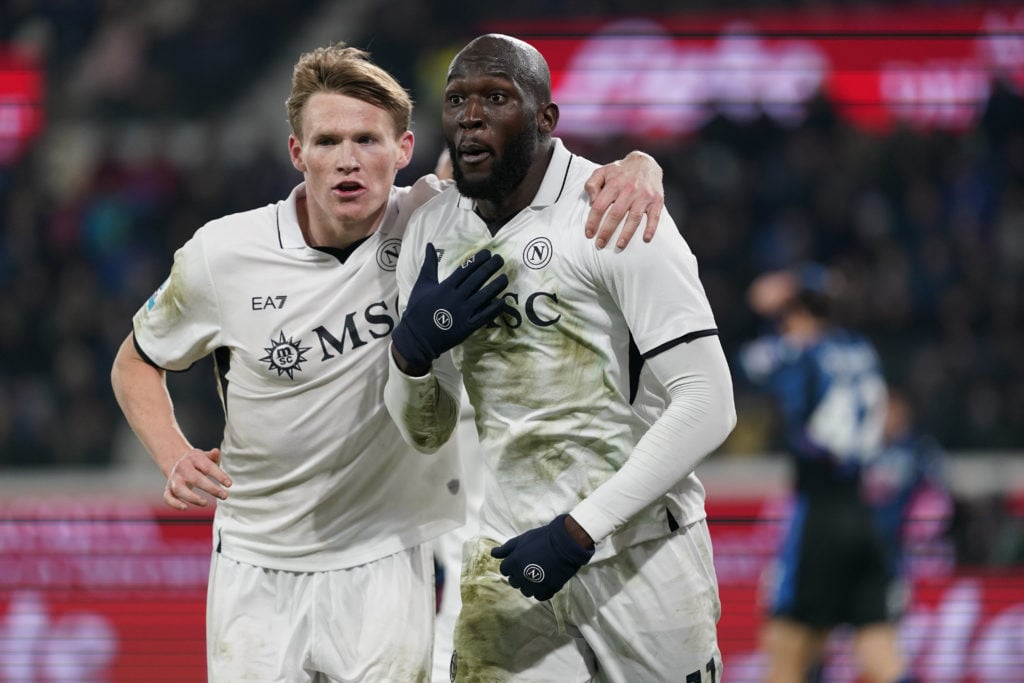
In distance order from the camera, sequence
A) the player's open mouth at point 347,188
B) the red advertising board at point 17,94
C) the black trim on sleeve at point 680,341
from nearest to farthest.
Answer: the black trim on sleeve at point 680,341 → the player's open mouth at point 347,188 → the red advertising board at point 17,94

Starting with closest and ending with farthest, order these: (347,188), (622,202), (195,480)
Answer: (622,202) → (195,480) → (347,188)

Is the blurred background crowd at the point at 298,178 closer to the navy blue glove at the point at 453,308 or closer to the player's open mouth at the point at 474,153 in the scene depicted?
the navy blue glove at the point at 453,308

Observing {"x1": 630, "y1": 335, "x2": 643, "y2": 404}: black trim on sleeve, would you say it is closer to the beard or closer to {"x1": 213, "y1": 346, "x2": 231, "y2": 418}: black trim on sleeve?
the beard

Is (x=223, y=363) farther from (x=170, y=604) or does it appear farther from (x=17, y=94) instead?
(x=17, y=94)

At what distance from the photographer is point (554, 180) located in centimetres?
349

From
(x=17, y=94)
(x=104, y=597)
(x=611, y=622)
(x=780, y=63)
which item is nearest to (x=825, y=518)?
(x=104, y=597)

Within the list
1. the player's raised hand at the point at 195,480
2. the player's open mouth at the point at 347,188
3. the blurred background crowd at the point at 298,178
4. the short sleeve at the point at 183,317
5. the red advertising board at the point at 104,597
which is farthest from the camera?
the blurred background crowd at the point at 298,178

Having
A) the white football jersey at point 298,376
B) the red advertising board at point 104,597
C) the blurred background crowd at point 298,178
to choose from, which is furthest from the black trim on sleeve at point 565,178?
the blurred background crowd at point 298,178

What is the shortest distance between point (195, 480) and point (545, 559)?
0.93m

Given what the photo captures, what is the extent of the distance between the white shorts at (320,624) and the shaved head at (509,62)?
1.32 meters

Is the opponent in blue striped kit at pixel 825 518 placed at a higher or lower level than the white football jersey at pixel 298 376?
lower

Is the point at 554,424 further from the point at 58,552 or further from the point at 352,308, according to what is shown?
the point at 58,552

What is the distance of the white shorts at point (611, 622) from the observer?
11.2 ft

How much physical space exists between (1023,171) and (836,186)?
61.3 inches
